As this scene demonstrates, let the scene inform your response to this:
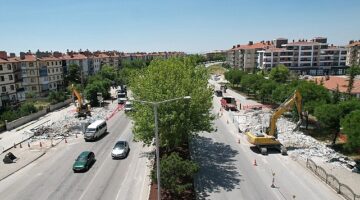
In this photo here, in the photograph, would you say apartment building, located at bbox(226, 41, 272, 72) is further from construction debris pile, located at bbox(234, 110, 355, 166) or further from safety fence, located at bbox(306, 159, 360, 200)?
safety fence, located at bbox(306, 159, 360, 200)

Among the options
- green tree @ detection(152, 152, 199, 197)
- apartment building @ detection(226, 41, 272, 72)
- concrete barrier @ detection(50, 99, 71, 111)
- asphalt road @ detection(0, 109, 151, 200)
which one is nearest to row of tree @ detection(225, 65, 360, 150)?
green tree @ detection(152, 152, 199, 197)

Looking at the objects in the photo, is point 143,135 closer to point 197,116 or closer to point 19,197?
point 197,116

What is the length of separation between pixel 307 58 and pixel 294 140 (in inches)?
3727

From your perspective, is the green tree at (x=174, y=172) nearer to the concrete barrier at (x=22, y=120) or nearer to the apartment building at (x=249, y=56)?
the concrete barrier at (x=22, y=120)

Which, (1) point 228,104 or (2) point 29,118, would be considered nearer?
(2) point 29,118

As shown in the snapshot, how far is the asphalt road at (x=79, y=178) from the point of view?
26.9 meters

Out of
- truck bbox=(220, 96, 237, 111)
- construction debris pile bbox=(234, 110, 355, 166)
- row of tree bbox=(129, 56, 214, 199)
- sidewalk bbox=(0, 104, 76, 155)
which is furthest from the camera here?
truck bbox=(220, 96, 237, 111)

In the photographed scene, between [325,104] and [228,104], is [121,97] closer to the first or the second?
[228,104]

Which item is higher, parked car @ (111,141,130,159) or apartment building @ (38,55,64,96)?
apartment building @ (38,55,64,96)

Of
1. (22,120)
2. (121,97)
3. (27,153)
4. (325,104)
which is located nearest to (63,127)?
(22,120)

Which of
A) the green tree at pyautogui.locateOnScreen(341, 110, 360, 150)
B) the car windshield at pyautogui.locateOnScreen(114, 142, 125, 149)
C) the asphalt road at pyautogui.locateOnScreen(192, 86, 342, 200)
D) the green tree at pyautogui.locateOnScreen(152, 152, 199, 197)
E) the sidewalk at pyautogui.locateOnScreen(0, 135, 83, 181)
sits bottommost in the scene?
the sidewalk at pyautogui.locateOnScreen(0, 135, 83, 181)

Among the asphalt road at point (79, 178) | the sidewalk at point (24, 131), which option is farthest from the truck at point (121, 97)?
the asphalt road at point (79, 178)

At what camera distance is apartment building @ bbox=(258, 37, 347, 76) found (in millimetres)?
123625

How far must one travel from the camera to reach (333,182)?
27.9 m
